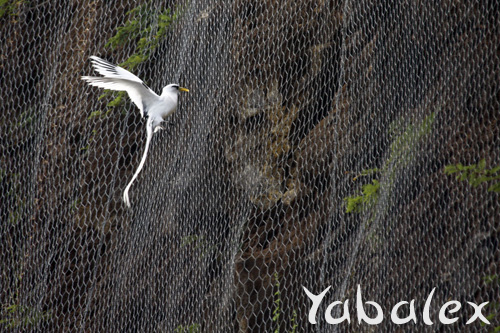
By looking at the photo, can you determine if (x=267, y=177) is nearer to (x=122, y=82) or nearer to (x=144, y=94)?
(x=144, y=94)

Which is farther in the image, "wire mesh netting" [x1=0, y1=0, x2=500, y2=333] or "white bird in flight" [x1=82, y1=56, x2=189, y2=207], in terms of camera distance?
"white bird in flight" [x1=82, y1=56, x2=189, y2=207]

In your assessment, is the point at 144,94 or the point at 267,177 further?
the point at 267,177

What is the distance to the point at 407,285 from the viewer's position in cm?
287

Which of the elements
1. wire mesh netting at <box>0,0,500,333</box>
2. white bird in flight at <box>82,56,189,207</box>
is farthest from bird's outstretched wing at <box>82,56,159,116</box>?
wire mesh netting at <box>0,0,500,333</box>

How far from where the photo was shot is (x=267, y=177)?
3.43 m

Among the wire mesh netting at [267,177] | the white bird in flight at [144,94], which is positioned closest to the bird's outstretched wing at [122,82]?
the white bird in flight at [144,94]

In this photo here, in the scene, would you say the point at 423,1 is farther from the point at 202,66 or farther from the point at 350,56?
the point at 202,66

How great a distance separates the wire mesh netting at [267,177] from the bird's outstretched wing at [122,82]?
1.10 ft

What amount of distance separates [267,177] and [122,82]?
0.76m

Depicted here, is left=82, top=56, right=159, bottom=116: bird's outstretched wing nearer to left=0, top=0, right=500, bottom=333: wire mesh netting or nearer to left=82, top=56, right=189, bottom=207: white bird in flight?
left=82, top=56, right=189, bottom=207: white bird in flight

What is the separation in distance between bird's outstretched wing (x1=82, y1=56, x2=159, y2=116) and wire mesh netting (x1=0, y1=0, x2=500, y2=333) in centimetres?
33

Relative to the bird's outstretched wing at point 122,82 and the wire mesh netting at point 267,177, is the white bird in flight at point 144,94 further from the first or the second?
the wire mesh netting at point 267,177

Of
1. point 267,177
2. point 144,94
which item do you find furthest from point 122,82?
point 267,177

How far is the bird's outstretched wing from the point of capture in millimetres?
3020
